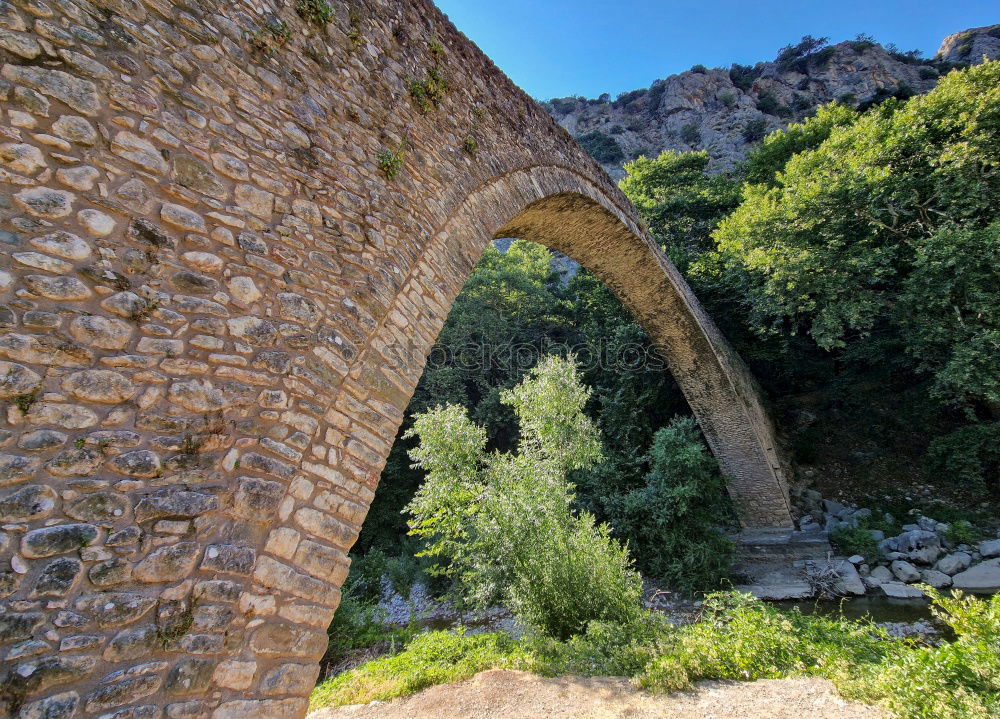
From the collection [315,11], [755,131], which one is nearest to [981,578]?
[315,11]

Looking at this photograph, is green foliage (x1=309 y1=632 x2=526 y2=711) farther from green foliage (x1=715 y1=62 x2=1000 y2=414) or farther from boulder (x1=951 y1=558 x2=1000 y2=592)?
green foliage (x1=715 y1=62 x2=1000 y2=414)

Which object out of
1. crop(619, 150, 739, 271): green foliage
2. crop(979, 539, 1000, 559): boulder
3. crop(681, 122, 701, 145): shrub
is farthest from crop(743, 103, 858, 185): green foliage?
crop(681, 122, 701, 145): shrub

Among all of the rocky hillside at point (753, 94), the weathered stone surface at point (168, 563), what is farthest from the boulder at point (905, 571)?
the rocky hillside at point (753, 94)

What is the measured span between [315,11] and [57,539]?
3158 millimetres

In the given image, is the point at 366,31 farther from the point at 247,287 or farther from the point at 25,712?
the point at 25,712

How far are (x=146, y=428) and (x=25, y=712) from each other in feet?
2.85

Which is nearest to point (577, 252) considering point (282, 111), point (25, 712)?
point (282, 111)

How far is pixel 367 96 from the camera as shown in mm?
3055

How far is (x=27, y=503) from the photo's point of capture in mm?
1389

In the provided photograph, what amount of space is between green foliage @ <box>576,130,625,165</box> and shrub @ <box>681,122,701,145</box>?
4290 millimetres

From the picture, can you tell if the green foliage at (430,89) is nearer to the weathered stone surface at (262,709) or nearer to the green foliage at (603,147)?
the weathered stone surface at (262,709)

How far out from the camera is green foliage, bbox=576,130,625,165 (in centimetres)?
3230

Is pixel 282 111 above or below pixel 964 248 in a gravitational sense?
below

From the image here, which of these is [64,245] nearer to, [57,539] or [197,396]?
[197,396]
